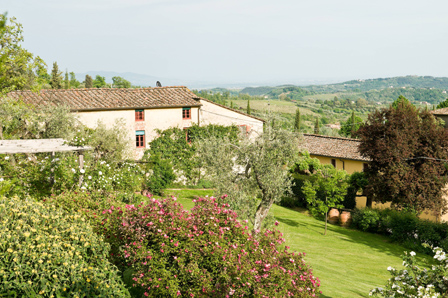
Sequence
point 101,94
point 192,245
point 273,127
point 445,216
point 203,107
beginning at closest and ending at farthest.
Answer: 1. point 192,245
2. point 273,127
3. point 445,216
4. point 101,94
5. point 203,107

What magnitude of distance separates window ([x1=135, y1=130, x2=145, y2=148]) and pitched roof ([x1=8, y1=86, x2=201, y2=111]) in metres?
1.94

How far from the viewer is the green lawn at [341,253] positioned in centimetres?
1326

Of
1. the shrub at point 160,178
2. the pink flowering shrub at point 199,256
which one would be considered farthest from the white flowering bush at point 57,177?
the shrub at point 160,178

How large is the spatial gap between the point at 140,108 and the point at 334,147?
19.4 meters

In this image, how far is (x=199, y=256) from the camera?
772cm

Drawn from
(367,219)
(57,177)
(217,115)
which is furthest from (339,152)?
(57,177)

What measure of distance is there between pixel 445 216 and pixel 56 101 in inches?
1070

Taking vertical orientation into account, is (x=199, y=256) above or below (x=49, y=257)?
below

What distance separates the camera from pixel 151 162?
26.6 m

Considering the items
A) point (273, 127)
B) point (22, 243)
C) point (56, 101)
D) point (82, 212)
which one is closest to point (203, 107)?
point (56, 101)

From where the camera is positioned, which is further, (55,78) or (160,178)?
(55,78)

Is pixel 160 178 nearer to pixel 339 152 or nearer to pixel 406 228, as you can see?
pixel 406 228

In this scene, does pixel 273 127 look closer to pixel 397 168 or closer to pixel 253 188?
pixel 253 188

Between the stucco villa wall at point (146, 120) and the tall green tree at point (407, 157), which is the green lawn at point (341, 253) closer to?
the tall green tree at point (407, 157)
